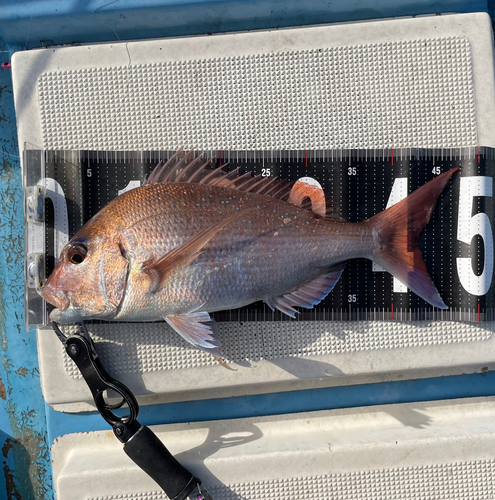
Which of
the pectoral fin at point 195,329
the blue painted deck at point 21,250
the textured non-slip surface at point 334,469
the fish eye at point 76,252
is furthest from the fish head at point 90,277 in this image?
the textured non-slip surface at point 334,469

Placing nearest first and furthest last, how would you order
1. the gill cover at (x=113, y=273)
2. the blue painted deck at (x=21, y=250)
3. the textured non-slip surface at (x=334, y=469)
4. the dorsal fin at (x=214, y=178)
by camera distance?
the gill cover at (x=113, y=273), the dorsal fin at (x=214, y=178), the textured non-slip surface at (x=334, y=469), the blue painted deck at (x=21, y=250)

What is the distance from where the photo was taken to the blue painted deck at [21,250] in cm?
216

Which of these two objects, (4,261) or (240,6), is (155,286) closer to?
(4,261)

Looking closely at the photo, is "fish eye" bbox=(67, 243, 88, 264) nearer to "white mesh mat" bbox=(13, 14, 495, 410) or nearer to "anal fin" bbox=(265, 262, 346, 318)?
"white mesh mat" bbox=(13, 14, 495, 410)

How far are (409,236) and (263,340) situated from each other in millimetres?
911

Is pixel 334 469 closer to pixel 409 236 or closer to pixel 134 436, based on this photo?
pixel 134 436

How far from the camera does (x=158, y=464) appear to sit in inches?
73.3

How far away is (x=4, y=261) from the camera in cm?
232

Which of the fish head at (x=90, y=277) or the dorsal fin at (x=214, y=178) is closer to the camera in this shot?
the fish head at (x=90, y=277)

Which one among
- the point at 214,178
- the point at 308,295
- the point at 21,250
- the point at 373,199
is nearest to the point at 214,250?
the point at 214,178

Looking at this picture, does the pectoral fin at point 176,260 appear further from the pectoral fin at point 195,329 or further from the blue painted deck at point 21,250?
the blue painted deck at point 21,250

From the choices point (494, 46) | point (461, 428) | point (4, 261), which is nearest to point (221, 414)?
point (461, 428)

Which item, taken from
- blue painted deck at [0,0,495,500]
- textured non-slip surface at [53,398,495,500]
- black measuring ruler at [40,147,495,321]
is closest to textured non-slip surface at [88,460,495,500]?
textured non-slip surface at [53,398,495,500]

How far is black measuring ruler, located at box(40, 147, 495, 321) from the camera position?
2.05 metres
